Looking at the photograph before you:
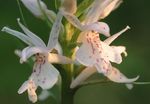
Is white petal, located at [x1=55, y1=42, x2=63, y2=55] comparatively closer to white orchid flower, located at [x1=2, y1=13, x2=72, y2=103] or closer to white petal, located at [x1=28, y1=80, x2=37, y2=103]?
white orchid flower, located at [x1=2, y1=13, x2=72, y2=103]

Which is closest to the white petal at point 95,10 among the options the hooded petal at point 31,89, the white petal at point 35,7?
the white petal at point 35,7

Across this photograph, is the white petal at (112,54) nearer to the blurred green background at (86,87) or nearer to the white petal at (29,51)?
the white petal at (29,51)

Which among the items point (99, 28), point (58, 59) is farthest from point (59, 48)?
point (99, 28)

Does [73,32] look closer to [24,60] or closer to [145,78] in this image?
[24,60]

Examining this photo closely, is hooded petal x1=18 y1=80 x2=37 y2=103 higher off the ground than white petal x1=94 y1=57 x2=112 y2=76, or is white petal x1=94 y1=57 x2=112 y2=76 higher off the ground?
hooded petal x1=18 y1=80 x2=37 y2=103

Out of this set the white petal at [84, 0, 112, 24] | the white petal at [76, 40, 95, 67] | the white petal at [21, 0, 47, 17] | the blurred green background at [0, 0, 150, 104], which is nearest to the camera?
the white petal at [76, 40, 95, 67]

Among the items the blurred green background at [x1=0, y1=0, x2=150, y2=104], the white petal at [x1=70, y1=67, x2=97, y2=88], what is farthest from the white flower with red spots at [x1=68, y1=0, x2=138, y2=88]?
the blurred green background at [x1=0, y1=0, x2=150, y2=104]
